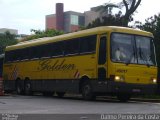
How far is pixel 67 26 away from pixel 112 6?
305ft

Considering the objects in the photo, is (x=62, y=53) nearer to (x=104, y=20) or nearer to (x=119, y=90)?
(x=119, y=90)

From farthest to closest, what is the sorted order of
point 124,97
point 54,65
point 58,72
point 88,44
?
point 54,65 < point 58,72 < point 124,97 < point 88,44

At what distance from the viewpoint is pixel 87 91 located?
958 inches

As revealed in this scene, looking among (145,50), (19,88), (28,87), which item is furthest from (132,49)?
(19,88)

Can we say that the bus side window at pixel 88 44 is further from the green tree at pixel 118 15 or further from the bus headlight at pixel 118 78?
the green tree at pixel 118 15

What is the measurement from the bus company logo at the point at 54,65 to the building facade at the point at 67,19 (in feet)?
331

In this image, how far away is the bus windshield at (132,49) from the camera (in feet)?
75.2

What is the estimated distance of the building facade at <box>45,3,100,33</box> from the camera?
447 feet

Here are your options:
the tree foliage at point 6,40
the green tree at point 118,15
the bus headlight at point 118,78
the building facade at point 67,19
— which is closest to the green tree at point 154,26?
the green tree at point 118,15

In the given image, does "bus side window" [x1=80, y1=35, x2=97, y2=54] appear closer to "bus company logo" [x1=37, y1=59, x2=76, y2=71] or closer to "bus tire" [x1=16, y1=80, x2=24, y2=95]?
"bus company logo" [x1=37, y1=59, x2=76, y2=71]

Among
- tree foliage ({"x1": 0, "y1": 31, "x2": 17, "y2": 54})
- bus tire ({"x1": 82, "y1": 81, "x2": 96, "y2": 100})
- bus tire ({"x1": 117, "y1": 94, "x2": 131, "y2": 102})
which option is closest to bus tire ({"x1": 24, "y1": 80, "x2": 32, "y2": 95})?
bus tire ({"x1": 82, "y1": 81, "x2": 96, "y2": 100})

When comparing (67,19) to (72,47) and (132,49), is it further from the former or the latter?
(132,49)

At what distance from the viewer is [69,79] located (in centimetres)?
2653

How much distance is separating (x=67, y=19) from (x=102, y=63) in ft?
386
